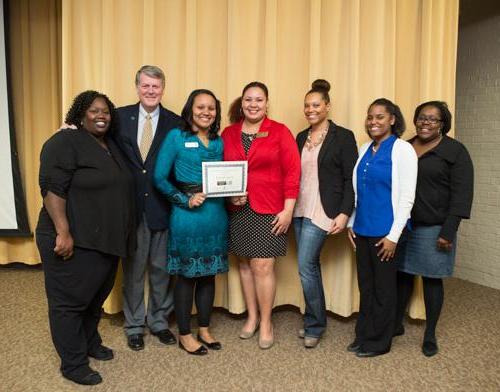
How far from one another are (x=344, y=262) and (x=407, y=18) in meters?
1.85

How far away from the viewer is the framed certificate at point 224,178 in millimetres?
2342

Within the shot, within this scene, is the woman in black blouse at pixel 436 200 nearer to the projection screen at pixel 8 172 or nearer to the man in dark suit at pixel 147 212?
the man in dark suit at pixel 147 212

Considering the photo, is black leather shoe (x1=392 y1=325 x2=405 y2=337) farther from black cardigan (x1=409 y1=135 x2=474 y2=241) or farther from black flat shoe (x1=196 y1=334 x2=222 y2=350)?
black flat shoe (x1=196 y1=334 x2=222 y2=350)

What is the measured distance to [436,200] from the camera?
251cm

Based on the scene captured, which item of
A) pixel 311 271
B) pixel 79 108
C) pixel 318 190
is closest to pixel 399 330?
pixel 311 271

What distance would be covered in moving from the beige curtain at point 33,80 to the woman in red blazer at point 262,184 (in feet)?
8.19

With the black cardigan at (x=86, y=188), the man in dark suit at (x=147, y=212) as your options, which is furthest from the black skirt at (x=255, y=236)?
the black cardigan at (x=86, y=188)

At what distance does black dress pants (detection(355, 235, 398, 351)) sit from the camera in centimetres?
247

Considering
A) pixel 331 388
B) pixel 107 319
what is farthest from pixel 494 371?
pixel 107 319

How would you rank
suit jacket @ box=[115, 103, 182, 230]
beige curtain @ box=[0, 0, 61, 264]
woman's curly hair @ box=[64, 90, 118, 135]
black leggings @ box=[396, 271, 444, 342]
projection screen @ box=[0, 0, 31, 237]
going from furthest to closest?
1. beige curtain @ box=[0, 0, 61, 264]
2. projection screen @ box=[0, 0, 31, 237]
3. black leggings @ box=[396, 271, 444, 342]
4. suit jacket @ box=[115, 103, 182, 230]
5. woman's curly hair @ box=[64, 90, 118, 135]

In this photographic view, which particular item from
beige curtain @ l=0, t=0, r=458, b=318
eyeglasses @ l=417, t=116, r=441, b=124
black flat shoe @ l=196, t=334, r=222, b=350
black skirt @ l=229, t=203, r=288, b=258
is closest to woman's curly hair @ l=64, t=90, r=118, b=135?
beige curtain @ l=0, t=0, r=458, b=318

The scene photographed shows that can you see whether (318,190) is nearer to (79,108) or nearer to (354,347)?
(354,347)

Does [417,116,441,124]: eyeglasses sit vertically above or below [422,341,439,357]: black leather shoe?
above

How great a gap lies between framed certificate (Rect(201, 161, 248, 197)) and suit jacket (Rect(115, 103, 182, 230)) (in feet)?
1.28
